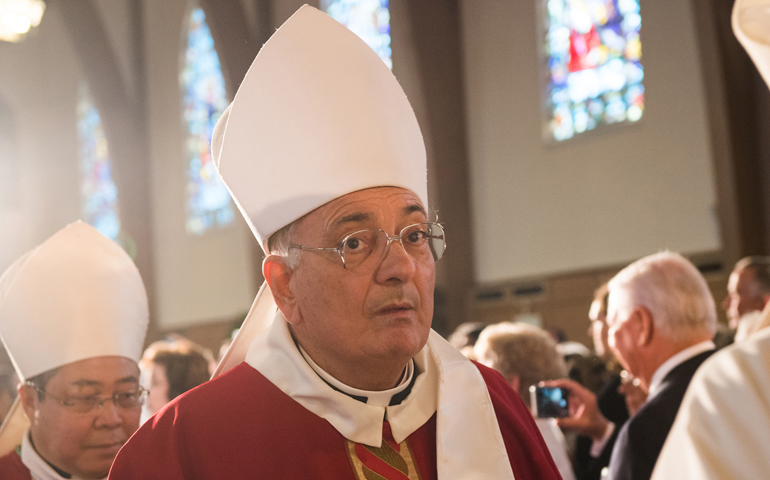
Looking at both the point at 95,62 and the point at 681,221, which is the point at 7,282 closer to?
the point at 681,221

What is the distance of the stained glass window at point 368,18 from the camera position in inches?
527

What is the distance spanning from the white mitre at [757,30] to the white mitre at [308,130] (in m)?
1.10

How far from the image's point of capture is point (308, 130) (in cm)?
198

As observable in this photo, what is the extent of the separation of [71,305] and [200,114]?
13.7 meters

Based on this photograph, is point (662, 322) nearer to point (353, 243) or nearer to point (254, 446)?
point (353, 243)

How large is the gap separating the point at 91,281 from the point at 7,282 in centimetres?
35

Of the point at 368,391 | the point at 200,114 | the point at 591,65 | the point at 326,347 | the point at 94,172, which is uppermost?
the point at 200,114

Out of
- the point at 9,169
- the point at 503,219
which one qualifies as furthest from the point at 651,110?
the point at 9,169

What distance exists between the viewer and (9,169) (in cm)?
1911

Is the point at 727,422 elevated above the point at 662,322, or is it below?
above

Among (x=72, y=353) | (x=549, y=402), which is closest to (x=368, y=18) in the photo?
(x=549, y=402)

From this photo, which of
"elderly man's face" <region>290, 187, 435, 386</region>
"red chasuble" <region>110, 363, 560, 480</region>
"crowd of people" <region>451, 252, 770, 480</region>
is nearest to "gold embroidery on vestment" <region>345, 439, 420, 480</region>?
"red chasuble" <region>110, 363, 560, 480</region>

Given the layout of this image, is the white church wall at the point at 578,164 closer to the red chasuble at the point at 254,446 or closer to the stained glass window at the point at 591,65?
the stained glass window at the point at 591,65

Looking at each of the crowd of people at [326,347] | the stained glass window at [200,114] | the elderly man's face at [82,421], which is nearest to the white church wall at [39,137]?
the stained glass window at [200,114]
